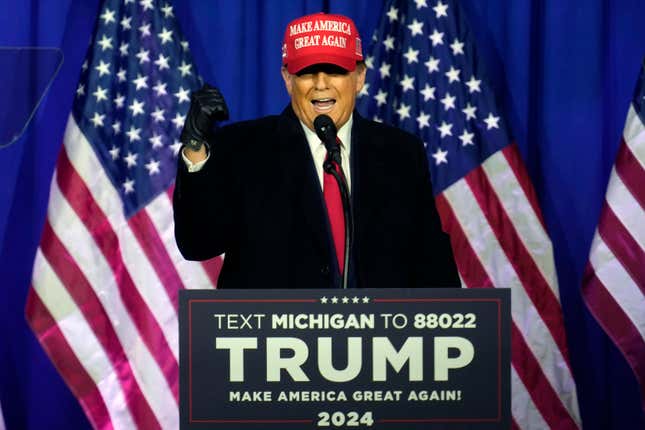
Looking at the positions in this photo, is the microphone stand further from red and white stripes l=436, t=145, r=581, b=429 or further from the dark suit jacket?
red and white stripes l=436, t=145, r=581, b=429

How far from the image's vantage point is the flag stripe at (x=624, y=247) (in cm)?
298

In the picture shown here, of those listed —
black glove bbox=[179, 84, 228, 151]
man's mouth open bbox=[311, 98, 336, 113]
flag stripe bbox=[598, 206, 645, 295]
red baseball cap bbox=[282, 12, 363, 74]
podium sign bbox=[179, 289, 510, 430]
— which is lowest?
podium sign bbox=[179, 289, 510, 430]

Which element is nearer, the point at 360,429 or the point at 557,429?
the point at 360,429

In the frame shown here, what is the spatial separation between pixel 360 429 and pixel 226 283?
781 mm

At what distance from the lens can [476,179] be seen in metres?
3.06

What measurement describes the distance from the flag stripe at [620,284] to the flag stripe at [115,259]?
58.4 inches

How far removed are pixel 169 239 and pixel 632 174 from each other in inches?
62.3

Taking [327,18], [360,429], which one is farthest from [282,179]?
[360,429]

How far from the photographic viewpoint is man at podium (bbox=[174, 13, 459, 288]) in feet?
6.24

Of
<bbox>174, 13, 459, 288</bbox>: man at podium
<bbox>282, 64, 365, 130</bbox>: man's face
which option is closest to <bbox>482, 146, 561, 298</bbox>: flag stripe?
<bbox>174, 13, 459, 288</bbox>: man at podium

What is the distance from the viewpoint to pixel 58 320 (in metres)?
3.04

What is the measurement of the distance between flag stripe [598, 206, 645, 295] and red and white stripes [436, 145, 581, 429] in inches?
7.9

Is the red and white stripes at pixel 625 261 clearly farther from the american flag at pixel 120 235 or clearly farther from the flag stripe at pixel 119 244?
the flag stripe at pixel 119 244

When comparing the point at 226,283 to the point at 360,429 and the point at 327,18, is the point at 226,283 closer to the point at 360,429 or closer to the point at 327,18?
the point at 327,18
